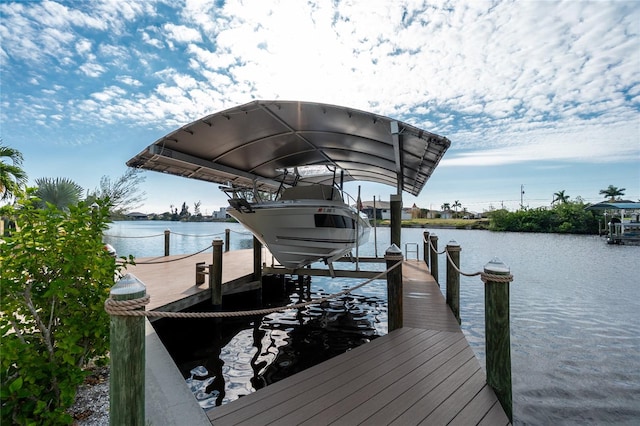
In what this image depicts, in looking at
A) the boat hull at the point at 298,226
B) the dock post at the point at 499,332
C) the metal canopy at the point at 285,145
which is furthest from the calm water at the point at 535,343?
the metal canopy at the point at 285,145

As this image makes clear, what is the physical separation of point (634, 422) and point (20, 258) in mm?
6494

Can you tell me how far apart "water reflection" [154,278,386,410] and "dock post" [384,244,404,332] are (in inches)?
68.4

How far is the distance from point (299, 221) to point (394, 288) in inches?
123

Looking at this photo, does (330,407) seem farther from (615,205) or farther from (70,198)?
(615,205)

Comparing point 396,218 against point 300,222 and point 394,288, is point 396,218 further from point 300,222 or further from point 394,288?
point 394,288

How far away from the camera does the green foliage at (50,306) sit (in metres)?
1.97

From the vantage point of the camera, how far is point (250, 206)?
7133 millimetres

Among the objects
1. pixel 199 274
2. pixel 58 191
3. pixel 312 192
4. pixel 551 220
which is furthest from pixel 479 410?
pixel 551 220

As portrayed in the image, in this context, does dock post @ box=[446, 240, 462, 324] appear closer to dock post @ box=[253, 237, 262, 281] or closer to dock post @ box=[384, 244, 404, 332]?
dock post @ box=[384, 244, 404, 332]

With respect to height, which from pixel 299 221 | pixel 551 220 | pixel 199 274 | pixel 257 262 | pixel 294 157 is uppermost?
pixel 294 157

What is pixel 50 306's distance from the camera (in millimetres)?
2340

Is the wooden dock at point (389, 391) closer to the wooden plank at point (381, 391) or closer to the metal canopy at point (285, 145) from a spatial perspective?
the wooden plank at point (381, 391)

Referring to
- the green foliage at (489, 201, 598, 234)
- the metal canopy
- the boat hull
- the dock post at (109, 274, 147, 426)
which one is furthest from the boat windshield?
the green foliage at (489, 201, 598, 234)

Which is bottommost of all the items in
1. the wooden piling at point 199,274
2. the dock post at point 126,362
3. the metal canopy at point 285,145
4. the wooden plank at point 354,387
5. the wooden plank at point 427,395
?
the wooden plank at point 354,387
